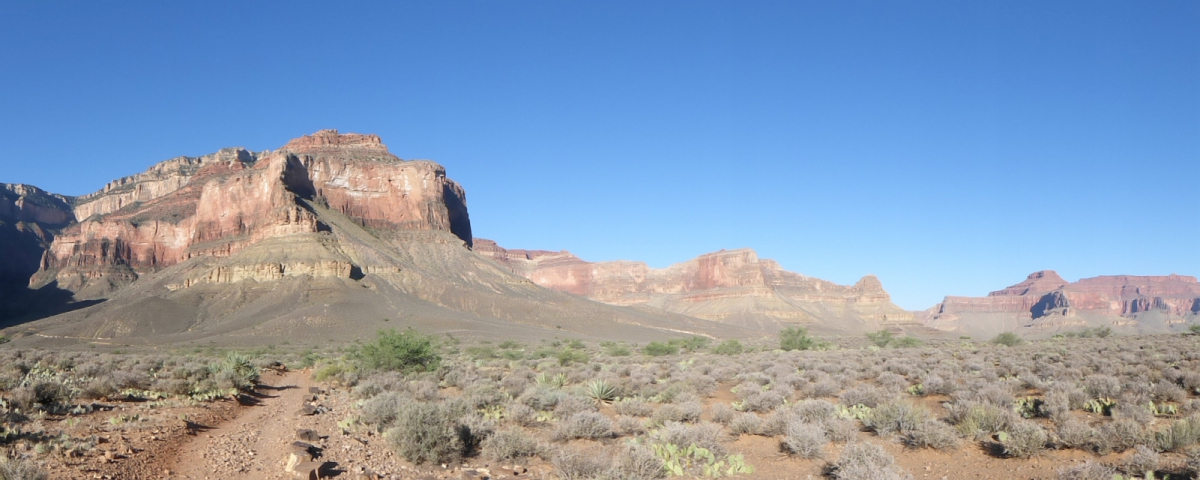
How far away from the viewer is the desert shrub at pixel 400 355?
2427 cm

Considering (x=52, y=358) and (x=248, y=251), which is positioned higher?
(x=248, y=251)

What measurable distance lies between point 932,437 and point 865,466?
2.69m

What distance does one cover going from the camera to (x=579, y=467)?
341 inches

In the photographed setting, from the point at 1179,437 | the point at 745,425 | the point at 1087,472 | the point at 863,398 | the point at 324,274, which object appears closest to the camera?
the point at 1087,472

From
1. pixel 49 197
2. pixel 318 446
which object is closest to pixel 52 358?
pixel 318 446

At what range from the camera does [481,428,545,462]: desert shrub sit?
34.2ft

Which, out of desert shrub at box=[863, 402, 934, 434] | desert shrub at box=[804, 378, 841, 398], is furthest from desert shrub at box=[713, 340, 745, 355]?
desert shrub at box=[863, 402, 934, 434]

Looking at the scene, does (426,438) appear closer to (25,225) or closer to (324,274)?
(324,274)

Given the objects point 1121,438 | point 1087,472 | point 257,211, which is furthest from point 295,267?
point 1087,472

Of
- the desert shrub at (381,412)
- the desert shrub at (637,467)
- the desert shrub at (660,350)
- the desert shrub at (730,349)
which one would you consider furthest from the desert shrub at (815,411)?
the desert shrub at (660,350)

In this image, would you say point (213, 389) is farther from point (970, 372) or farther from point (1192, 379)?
point (1192, 379)

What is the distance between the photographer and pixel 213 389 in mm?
16922

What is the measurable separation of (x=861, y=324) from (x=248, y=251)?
379 ft

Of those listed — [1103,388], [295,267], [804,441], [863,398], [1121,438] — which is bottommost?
[804,441]
